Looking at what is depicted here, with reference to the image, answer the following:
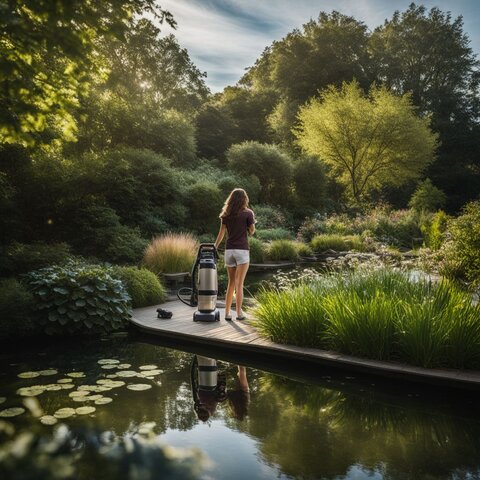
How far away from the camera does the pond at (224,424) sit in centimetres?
304

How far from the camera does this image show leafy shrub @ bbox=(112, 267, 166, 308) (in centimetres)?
791

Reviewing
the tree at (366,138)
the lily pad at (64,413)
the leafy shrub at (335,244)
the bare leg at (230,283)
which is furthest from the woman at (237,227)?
the tree at (366,138)

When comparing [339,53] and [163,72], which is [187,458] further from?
[339,53]

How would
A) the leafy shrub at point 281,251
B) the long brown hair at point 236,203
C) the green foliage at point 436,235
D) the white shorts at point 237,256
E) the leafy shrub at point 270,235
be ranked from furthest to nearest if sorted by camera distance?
1. the leafy shrub at point 270,235
2. the leafy shrub at point 281,251
3. the green foliage at point 436,235
4. the white shorts at point 237,256
5. the long brown hair at point 236,203

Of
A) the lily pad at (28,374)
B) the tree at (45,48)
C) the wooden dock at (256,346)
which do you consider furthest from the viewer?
the lily pad at (28,374)

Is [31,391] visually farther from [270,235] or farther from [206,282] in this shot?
[270,235]

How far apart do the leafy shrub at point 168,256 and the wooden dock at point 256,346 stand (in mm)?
2190

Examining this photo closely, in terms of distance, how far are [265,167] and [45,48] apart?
64.8 feet

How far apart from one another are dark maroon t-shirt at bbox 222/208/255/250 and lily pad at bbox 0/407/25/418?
3320 millimetres

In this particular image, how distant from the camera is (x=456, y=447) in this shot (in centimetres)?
336

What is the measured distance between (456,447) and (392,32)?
43.1 metres

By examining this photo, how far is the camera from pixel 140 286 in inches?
315

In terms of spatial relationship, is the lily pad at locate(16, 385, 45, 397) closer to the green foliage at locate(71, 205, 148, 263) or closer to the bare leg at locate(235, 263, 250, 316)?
the bare leg at locate(235, 263, 250, 316)

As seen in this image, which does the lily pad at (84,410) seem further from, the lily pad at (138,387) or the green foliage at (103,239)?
the green foliage at (103,239)
